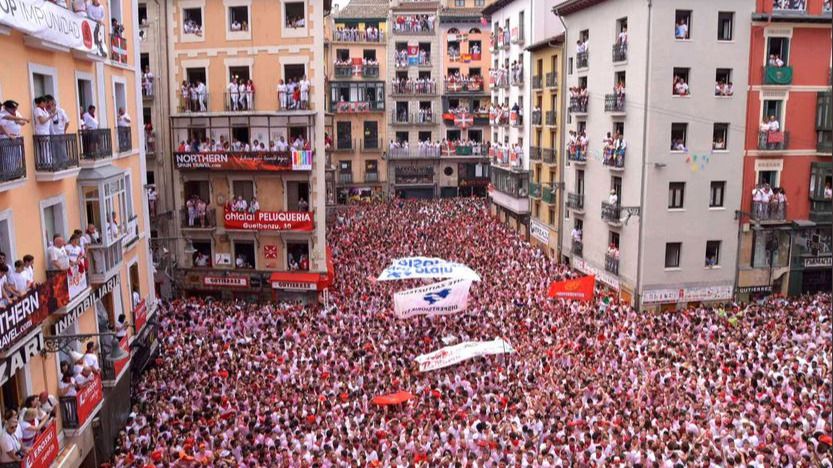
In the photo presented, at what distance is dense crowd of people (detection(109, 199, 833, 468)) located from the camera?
58.0ft

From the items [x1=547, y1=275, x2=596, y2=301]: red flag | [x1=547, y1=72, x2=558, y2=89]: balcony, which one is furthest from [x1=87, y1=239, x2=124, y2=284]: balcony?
[x1=547, y1=72, x2=558, y2=89]: balcony

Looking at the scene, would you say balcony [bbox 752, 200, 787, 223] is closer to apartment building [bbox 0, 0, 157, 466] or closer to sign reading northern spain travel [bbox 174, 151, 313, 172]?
sign reading northern spain travel [bbox 174, 151, 313, 172]

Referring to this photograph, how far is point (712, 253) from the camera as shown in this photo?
33.4m

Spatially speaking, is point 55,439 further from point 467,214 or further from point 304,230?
point 467,214

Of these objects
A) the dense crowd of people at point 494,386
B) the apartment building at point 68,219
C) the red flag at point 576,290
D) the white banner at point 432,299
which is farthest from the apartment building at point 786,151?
the apartment building at point 68,219

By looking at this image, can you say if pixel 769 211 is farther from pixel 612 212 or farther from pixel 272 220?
pixel 272 220

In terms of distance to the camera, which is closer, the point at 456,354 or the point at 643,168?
the point at 456,354

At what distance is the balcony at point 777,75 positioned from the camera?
105ft

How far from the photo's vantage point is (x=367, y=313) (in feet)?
98.1

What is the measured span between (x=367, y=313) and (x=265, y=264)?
291 inches

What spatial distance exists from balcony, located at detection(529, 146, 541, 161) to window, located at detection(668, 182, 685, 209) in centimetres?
1328

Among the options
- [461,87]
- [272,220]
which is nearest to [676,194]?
[272,220]

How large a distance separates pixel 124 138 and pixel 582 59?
24.5 meters

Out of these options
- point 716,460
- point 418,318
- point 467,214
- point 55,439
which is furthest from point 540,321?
point 467,214
